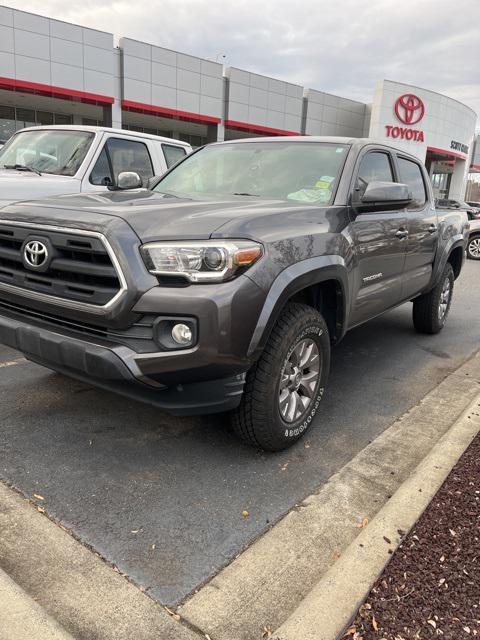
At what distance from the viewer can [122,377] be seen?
8.18ft

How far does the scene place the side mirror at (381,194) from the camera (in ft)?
11.7

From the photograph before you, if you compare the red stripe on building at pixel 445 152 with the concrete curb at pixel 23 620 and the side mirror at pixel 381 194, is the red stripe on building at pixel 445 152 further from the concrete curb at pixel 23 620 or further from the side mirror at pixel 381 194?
the concrete curb at pixel 23 620

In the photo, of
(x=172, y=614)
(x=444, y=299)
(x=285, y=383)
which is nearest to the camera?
(x=172, y=614)

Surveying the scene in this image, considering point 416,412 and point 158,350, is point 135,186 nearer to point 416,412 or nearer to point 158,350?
point 158,350

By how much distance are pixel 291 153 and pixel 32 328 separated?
2.29 metres

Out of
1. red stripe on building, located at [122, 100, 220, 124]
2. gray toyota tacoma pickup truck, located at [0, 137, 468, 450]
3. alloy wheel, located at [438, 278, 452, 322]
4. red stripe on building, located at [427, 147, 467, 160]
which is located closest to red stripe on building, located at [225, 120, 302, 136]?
red stripe on building, located at [122, 100, 220, 124]

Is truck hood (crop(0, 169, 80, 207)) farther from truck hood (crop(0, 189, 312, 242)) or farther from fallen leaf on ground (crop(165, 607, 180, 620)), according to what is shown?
fallen leaf on ground (crop(165, 607, 180, 620))

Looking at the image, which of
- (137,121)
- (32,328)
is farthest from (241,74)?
(32,328)

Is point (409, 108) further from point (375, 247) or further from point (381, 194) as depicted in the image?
point (381, 194)

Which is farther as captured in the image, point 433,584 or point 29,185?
point 29,185

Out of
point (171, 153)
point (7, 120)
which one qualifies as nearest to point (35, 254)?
point (171, 153)

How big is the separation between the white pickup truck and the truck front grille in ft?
10.3

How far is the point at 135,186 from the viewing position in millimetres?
4434

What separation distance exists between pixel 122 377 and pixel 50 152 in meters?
4.95
